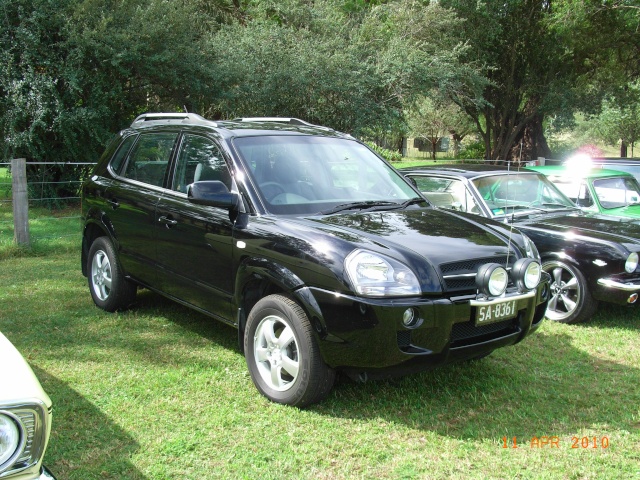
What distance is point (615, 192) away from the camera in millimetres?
8312

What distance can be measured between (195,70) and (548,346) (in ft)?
39.1

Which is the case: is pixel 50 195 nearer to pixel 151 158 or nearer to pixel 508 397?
pixel 151 158

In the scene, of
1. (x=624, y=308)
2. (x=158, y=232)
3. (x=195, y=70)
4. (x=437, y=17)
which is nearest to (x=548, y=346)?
(x=624, y=308)

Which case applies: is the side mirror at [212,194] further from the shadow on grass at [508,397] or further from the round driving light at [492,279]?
the round driving light at [492,279]

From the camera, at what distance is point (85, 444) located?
3.61m

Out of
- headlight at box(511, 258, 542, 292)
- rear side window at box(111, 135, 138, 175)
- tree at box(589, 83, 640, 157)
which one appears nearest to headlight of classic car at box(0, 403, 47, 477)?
headlight at box(511, 258, 542, 292)

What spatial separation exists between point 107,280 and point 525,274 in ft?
13.1

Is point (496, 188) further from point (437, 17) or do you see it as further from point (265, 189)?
point (437, 17)

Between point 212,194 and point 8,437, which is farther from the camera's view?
point 212,194

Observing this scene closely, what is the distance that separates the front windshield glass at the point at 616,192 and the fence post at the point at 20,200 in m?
7.93

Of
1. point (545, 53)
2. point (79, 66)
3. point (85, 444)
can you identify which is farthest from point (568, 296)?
point (545, 53)

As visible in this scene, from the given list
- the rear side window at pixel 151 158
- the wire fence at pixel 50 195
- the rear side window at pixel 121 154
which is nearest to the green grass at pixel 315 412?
the rear side window at pixel 151 158

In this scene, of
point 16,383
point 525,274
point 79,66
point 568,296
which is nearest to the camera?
point 16,383

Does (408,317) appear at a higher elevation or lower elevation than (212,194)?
lower
